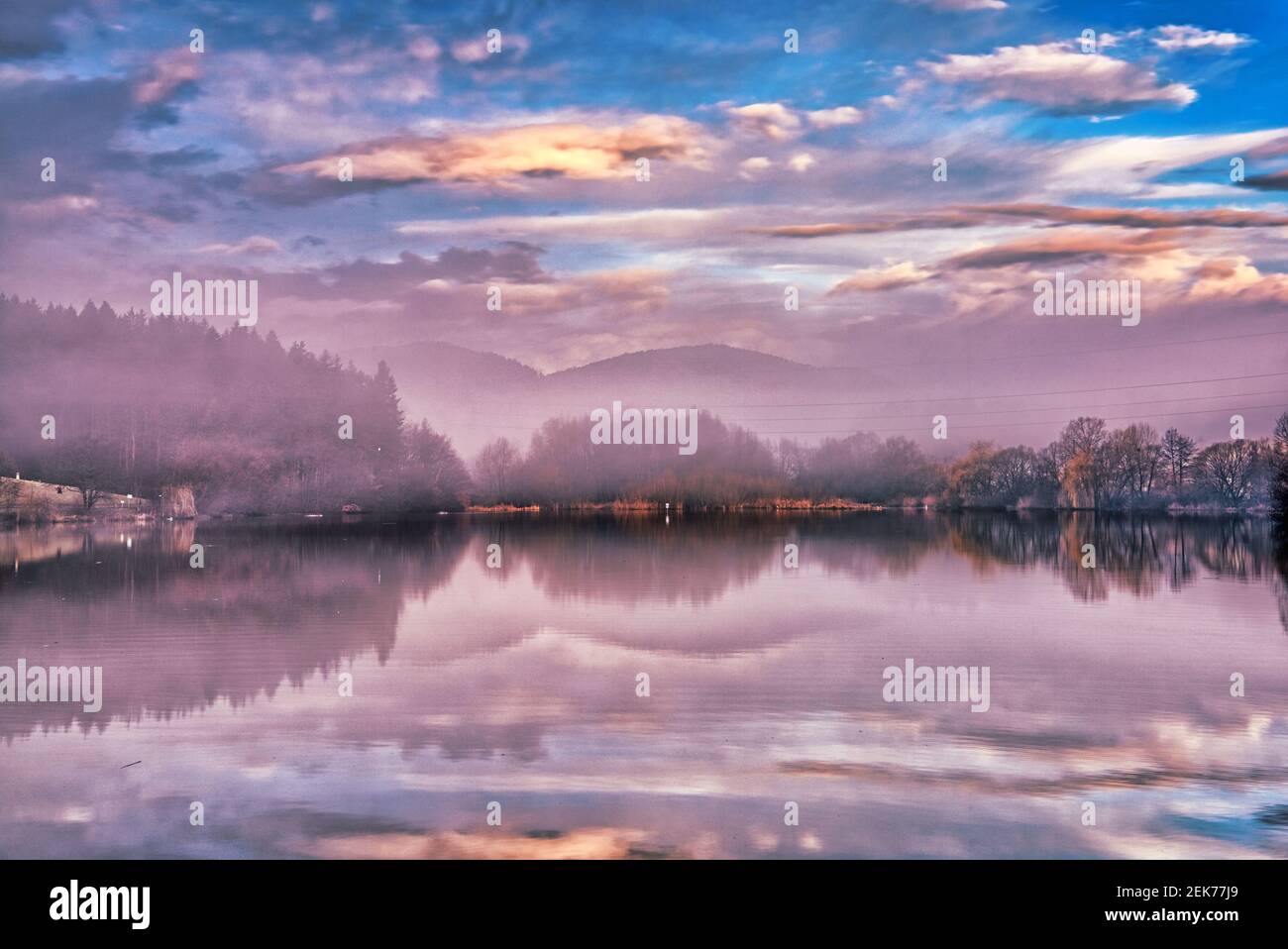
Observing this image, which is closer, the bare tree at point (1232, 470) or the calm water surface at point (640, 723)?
the calm water surface at point (640, 723)

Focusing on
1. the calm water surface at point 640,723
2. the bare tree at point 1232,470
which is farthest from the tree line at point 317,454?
the calm water surface at point 640,723

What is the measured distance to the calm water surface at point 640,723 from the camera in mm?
11844

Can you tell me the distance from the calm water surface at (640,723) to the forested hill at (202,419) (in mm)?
105842

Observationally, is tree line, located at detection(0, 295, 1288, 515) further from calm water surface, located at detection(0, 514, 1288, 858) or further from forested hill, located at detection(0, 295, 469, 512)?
calm water surface, located at detection(0, 514, 1288, 858)

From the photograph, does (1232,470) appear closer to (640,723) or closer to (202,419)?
(202,419)

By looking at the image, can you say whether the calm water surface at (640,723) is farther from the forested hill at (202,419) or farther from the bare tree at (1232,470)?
the bare tree at (1232,470)

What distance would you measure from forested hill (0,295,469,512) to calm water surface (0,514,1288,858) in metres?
106

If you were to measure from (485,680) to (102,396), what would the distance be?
155596mm

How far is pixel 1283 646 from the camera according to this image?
25.0 metres

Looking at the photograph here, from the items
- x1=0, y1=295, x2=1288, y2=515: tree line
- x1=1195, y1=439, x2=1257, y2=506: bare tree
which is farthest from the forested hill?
x1=1195, y1=439, x2=1257, y2=506: bare tree

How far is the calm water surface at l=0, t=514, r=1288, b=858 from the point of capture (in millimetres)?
11844

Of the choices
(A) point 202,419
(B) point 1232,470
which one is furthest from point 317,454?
(B) point 1232,470
